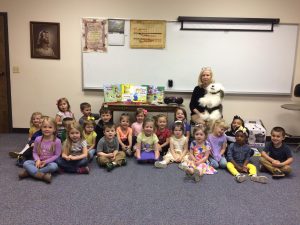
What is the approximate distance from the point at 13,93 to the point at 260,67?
391 centimetres

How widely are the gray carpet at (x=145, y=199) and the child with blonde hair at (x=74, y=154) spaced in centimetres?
10

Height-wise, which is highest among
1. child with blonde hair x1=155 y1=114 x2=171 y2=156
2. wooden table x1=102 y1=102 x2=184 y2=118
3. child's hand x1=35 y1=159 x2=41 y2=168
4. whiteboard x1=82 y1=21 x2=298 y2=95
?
whiteboard x1=82 y1=21 x2=298 y2=95

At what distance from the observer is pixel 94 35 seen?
4.35 metres

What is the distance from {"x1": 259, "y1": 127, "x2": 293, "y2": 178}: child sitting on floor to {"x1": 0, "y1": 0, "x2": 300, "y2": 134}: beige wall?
1341mm

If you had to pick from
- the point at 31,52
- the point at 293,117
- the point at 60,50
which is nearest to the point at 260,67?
the point at 293,117

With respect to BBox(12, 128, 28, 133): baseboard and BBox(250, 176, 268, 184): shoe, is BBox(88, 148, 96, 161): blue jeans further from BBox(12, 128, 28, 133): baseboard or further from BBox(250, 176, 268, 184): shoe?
BBox(250, 176, 268, 184): shoe

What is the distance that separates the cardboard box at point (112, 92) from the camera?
14.2 feet

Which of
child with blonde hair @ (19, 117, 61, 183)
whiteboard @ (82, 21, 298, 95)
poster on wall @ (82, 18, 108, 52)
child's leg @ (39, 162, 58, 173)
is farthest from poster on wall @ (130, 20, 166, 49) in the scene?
child's leg @ (39, 162, 58, 173)

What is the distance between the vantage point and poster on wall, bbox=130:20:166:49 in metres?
4.30

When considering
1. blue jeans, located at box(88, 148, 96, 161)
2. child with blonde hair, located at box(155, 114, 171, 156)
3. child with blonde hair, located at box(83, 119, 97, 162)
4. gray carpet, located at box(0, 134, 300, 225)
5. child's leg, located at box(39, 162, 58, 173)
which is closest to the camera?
gray carpet, located at box(0, 134, 300, 225)

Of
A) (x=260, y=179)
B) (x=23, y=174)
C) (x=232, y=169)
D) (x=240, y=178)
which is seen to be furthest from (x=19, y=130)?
(x=260, y=179)

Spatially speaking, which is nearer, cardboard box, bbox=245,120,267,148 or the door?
cardboard box, bbox=245,120,267,148

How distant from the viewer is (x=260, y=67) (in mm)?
4383

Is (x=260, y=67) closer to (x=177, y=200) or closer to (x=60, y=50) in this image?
(x=177, y=200)
